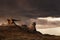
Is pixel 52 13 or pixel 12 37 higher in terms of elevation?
pixel 52 13

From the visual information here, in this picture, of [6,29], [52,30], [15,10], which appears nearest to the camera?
[6,29]

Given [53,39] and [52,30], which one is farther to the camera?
[52,30]

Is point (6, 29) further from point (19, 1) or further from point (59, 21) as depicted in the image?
point (59, 21)

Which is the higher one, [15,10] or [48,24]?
[15,10]

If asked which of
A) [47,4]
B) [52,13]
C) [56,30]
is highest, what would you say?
[47,4]

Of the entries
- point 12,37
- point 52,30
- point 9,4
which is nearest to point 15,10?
point 9,4

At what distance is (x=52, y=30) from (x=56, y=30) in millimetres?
52

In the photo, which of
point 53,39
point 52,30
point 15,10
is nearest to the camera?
point 53,39

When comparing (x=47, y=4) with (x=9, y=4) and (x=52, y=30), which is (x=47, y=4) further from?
→ (x=9, y=4)

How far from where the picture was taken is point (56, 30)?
186 centimetres

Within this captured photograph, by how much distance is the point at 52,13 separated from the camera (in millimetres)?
1995

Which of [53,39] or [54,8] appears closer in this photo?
[53,39]

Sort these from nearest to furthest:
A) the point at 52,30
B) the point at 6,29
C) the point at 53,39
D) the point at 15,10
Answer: the point at 53,39
the point at 6,29
the point at 52,30
the point at 15,10

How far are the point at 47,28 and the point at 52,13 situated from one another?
232mm
